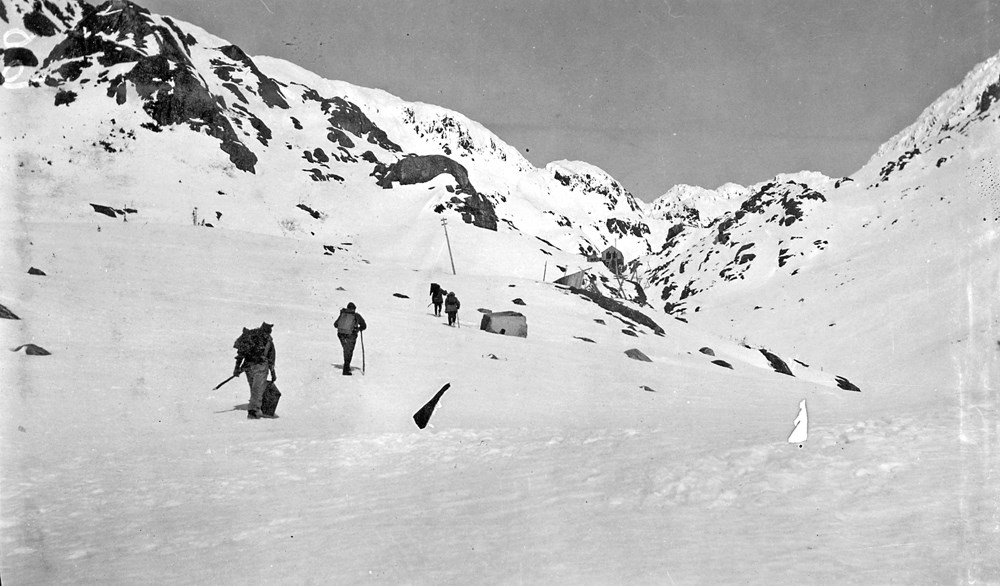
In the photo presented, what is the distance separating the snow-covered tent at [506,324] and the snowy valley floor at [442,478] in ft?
25.2

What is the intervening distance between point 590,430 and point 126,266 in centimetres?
2295

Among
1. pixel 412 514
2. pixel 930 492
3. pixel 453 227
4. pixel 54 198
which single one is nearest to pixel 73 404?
pixel 412 514

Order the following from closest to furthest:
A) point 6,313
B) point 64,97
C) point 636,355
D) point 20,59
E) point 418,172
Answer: point 6,313 < point 636,355 < point 64,97 < point 20,59 < point 418,172

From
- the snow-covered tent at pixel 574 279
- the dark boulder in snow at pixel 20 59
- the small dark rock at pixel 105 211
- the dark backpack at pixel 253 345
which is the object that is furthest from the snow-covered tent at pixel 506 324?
the dark boulder in snow at pixel 20 59

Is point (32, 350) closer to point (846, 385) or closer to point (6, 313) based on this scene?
point (6, 313)

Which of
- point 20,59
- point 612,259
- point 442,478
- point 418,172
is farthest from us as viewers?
point 612,259

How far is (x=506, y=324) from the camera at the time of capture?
24844 millimetres

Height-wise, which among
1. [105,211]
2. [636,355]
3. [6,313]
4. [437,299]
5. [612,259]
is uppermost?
[612,259]

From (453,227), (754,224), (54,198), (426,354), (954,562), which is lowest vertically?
(954,562)

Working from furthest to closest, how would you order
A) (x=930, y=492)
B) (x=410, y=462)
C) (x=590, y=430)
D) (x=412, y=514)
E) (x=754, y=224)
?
(x=754, y=224) < (x=590, y=430) < (x=410, y=462) < (x=412, y=514) < (x=930, y=492)

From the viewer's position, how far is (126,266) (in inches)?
966

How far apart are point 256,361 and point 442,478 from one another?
5.55 metres

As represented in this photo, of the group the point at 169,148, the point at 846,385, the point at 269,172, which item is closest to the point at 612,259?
the point at 269,172

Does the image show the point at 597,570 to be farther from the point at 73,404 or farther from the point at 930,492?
the point at 73,404
